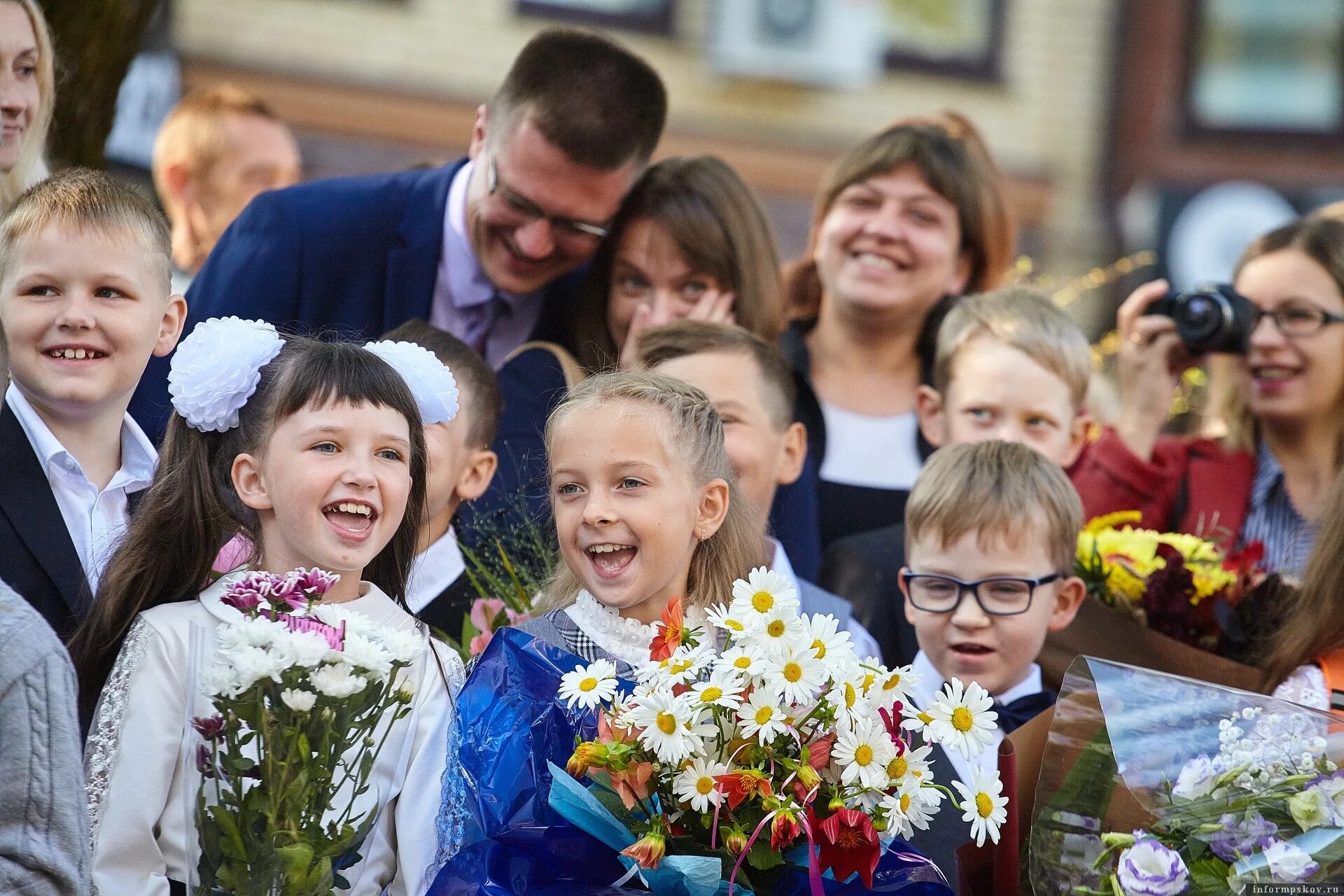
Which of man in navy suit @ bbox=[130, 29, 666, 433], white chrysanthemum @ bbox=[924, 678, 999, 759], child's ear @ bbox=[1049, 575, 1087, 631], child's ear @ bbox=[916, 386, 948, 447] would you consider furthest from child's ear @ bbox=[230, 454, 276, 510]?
child's ear @ bbox=[916, 386, 948, 447]

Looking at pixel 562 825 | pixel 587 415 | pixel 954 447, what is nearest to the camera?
pixel 562 825

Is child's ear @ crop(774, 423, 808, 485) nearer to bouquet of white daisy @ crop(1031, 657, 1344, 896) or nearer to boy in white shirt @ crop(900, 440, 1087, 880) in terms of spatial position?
boy in white shirt @ crop(900, 440, 1087, 880)

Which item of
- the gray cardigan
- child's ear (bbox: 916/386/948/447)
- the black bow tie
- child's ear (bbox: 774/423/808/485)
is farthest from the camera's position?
child's ear (bbox: 916/386/948/447)

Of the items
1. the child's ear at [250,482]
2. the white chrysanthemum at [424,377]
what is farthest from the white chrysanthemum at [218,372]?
the white chrysanthemum at [424,377]

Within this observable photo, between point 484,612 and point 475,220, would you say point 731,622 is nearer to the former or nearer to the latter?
point 484,612

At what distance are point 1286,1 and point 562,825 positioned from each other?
39.8 ft

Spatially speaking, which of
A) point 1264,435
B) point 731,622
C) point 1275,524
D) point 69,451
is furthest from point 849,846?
point 1264,435

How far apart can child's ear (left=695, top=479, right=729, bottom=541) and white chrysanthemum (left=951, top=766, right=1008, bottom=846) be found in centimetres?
78

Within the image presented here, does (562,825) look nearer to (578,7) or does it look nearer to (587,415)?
(587,415)

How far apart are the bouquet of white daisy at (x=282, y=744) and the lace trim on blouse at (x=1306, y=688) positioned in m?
1.90

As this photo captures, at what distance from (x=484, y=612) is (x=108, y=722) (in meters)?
0.91

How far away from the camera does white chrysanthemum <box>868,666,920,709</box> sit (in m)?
2.41

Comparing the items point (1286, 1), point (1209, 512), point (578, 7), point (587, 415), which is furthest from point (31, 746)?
point (1286, 1)

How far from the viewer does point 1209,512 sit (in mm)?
4418
